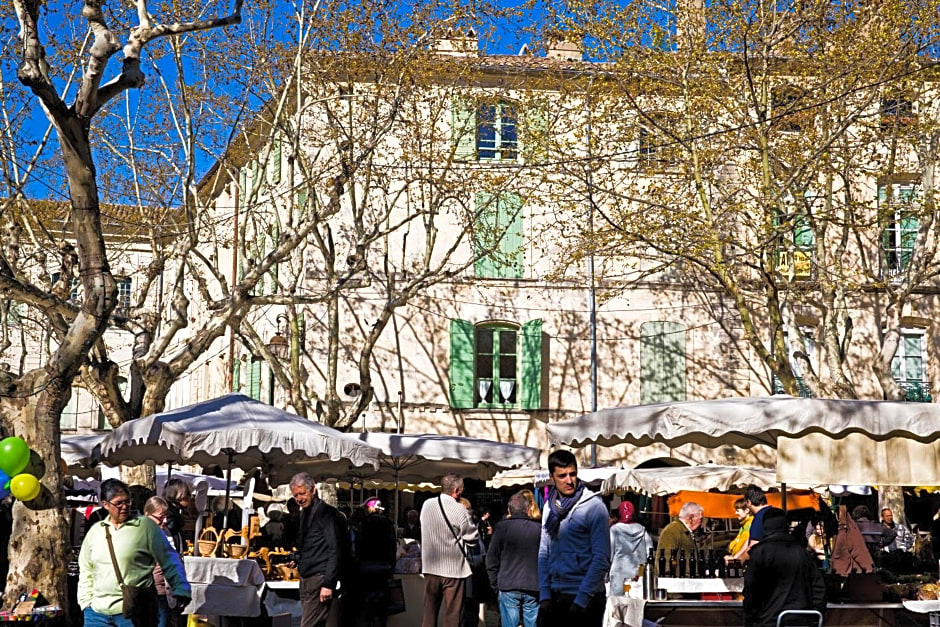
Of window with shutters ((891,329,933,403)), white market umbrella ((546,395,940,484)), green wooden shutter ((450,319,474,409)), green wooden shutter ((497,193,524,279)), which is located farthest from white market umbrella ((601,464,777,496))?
window with shutters ((891,329,933,403))

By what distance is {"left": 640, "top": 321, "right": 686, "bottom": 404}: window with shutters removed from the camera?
27672mm

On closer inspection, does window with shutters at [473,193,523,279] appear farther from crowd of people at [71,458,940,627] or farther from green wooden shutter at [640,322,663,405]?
crowd of people at [71,458,940,627]

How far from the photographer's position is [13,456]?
10.7 meters

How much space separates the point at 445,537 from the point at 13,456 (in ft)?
12.5

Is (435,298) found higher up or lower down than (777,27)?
lower down

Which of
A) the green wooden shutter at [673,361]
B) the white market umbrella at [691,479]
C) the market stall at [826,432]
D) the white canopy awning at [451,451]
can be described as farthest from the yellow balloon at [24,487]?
the green wooden shutter at [673,361]

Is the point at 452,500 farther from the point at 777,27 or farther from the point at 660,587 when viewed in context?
the point at 777,27

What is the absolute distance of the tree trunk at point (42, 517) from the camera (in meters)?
10.9

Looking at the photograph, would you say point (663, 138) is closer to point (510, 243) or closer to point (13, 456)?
point (510, 243)

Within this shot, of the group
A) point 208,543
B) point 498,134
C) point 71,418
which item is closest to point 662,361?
point 498,134

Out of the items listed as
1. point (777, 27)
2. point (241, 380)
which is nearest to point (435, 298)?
point (241, 380)

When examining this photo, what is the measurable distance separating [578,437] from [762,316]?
16.0 metres

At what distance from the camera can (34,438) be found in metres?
11.3

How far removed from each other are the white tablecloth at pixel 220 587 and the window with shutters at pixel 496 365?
15.2m
